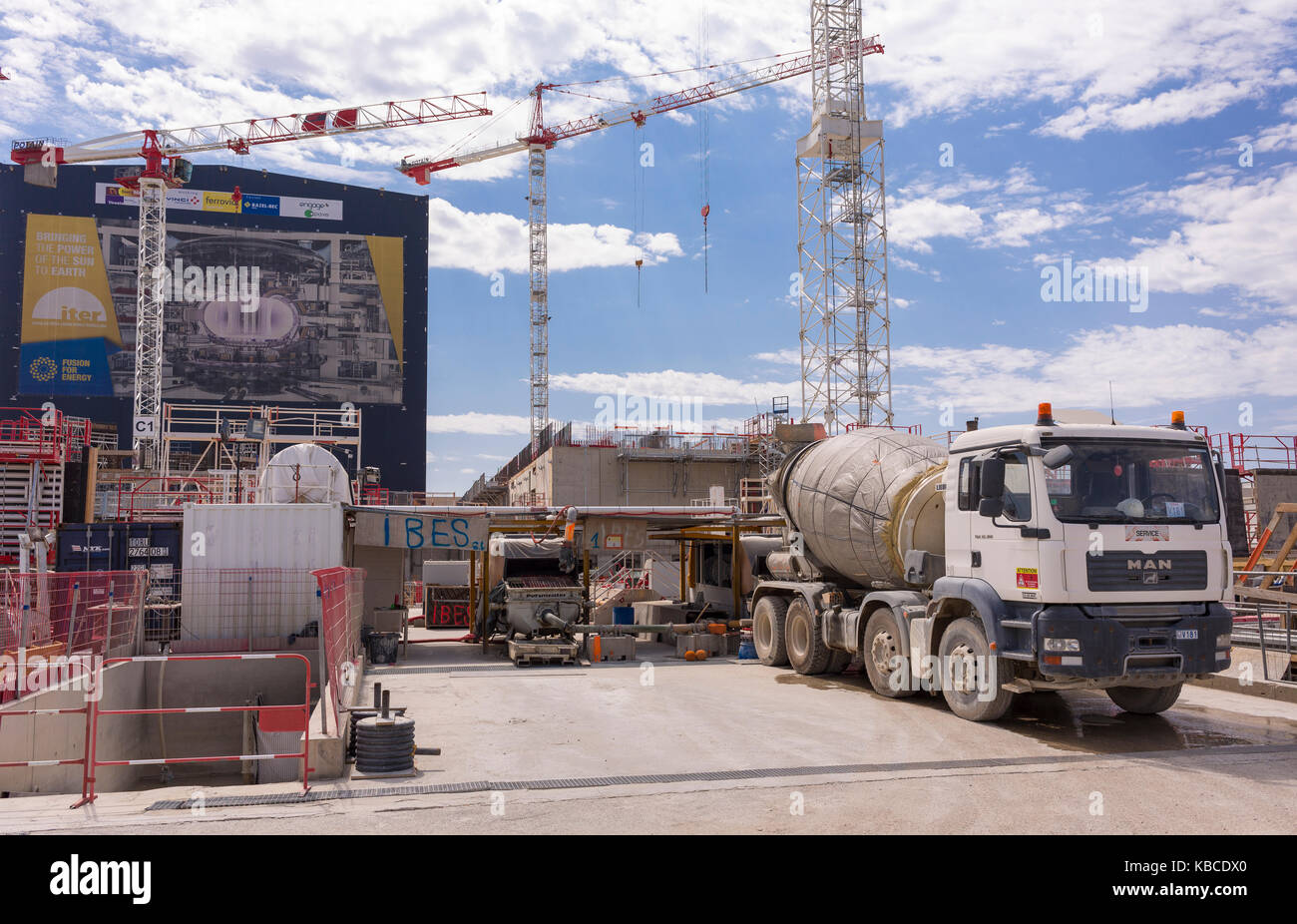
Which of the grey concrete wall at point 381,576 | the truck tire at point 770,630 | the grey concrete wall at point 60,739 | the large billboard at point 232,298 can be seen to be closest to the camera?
the grey concrete wall at point 60,739

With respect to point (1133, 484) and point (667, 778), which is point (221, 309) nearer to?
point (667, 778)

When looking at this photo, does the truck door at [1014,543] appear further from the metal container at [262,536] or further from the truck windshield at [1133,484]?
the metal container at [262,536]

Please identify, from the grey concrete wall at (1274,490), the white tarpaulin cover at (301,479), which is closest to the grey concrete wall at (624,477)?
the white tarpaulin cover at (301,479)

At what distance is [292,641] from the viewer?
17984 mm

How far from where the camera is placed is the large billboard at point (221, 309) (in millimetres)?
61250

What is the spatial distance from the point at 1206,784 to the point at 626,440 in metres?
41.5

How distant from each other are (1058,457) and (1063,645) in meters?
1.98

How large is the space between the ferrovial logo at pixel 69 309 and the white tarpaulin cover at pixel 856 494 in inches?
2389

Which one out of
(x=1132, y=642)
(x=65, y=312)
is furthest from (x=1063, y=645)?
(x=65, y=312)

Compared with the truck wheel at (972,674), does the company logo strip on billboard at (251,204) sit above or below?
above

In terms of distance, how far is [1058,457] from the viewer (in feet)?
32.1

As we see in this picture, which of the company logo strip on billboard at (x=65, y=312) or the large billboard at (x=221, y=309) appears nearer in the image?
the company logo strip on billboard at (x=65, y=312)

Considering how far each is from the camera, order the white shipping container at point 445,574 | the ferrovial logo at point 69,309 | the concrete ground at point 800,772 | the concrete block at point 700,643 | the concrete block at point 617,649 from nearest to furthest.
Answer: the concrete ground at point 800,772, the concrete block at point 617,649, the concrete block at point 700,643, the white shipping container at point 445,574, the ferrovial logo at point 69,309

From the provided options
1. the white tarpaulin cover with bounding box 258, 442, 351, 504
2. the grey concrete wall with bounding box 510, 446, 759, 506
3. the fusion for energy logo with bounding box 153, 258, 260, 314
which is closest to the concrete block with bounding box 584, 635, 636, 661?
the white tarpaulin cover with bounding box 258, 442, 351, 504
